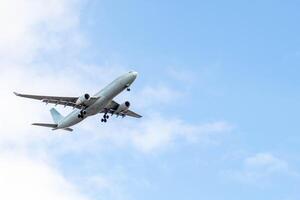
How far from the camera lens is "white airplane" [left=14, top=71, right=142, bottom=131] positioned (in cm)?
A: 9994

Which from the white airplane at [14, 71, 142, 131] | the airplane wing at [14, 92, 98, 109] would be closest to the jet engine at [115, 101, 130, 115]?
the white airplane at [14, 71, 142, 131]

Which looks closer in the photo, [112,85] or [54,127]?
[112,85]

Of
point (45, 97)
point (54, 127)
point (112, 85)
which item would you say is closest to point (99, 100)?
point (112, 85)

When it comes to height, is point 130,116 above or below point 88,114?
above

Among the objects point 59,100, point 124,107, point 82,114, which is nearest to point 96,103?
point 82,114

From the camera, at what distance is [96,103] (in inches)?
4043

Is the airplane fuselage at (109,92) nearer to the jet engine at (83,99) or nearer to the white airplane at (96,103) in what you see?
the white airplane at (96,103)

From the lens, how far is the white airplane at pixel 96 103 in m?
99.9

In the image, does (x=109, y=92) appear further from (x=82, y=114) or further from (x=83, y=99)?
(x=82, y=114)

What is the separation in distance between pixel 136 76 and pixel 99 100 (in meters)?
7.05

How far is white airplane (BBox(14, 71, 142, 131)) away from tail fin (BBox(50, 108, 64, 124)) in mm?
3662

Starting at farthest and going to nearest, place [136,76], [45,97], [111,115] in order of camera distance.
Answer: [111,115], [45,97], [136,76]

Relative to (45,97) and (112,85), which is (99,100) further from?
(45,97)

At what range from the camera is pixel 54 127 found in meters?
116
